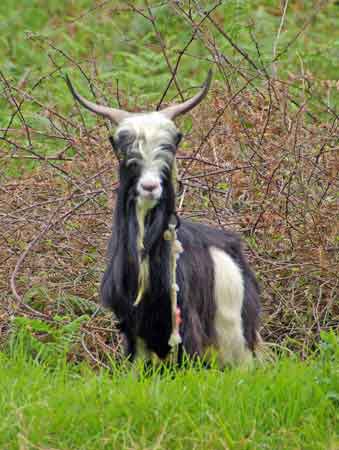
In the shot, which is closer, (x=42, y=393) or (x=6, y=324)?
(x=42, y=393)

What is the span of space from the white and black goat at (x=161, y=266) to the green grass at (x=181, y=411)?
790 millimetres

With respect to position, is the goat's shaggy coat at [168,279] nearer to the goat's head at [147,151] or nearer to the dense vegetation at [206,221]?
the goat's head at [147,151]

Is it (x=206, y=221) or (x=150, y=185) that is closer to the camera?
(x=150, y=185)

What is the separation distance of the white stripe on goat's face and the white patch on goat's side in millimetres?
969

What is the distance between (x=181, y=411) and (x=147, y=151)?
170 cm

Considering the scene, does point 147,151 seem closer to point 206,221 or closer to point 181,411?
point 181,411

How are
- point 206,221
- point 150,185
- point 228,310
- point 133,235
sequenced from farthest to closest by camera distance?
1. point 206,221
2. point 228,310
3. point 133,235
4. point 150,185

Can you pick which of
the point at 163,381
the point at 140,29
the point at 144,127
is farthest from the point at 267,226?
the point at 140,29

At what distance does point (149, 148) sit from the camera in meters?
7.72

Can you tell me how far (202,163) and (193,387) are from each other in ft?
11.7

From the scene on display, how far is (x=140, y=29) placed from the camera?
1642 cm

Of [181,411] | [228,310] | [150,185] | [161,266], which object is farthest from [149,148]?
[181,411]

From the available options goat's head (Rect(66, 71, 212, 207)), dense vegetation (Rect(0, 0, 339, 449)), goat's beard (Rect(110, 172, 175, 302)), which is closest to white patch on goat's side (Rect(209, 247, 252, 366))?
dense vegetation (Rect(0, 0, 339, 449))

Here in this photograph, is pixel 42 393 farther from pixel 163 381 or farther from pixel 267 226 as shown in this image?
pixel 267 226
